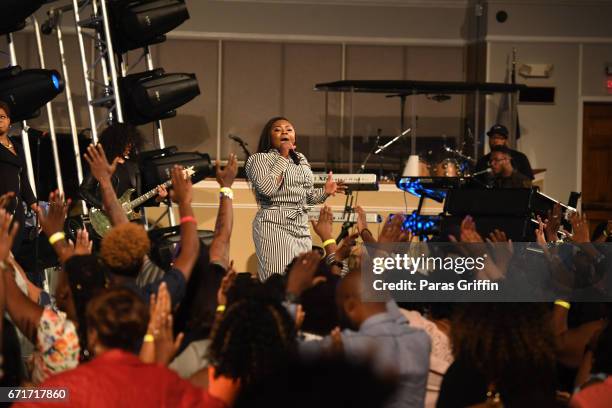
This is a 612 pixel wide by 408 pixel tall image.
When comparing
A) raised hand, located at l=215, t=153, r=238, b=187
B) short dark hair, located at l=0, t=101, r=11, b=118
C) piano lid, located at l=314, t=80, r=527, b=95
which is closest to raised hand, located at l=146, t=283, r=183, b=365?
raised hand, located at l=215, t=153, r=238, b=187

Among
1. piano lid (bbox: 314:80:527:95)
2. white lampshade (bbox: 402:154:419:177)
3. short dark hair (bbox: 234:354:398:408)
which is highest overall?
piano lid (bbox: 314:80:527:95)

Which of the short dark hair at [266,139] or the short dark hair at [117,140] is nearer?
the short dark hair at [266,139]

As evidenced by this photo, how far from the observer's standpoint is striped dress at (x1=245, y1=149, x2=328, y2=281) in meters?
5.44

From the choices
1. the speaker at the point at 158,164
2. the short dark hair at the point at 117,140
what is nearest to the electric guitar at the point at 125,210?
the speaker at the point at 158,164

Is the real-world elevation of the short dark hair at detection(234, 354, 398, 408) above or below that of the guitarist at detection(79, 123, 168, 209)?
below

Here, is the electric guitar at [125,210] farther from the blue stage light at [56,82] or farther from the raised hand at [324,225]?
the raised hand at [324,225]

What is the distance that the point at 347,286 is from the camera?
10.3 feet

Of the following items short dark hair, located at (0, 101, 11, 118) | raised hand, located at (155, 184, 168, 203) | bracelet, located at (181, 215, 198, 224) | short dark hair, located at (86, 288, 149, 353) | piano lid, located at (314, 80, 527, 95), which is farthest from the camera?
piano lid, located at (314, 80, 527, 95)

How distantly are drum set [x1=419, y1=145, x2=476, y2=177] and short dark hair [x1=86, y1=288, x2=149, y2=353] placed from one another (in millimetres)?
6947

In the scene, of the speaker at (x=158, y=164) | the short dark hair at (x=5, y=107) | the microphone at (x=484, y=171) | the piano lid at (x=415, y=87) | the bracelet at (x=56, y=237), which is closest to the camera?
the bracelet at (x=56, y=237)

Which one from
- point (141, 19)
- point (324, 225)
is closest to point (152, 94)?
point (141, 19)

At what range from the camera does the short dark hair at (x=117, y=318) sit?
265 cm

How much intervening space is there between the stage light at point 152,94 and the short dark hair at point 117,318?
4.08m

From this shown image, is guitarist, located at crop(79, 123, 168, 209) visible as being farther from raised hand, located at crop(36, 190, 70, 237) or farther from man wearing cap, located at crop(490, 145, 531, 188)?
man wearing cap, located at crop(490, 145, 531, 188)
